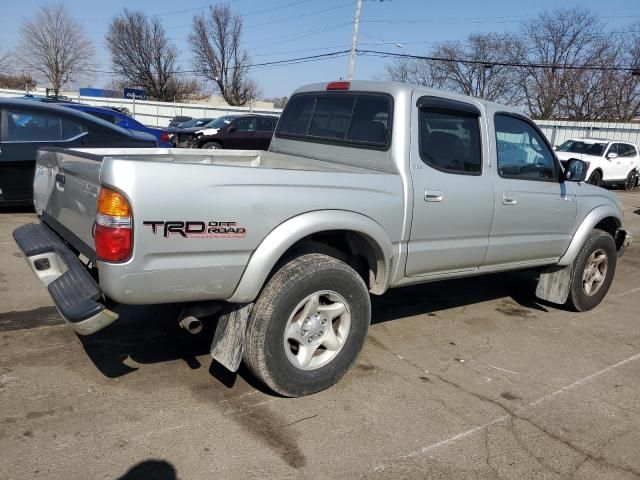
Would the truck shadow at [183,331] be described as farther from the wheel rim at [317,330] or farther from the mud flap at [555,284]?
the wheel rim at [317,330]

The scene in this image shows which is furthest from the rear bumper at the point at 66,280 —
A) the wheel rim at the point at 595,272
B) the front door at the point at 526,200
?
the wheel rim at the point at 595,272

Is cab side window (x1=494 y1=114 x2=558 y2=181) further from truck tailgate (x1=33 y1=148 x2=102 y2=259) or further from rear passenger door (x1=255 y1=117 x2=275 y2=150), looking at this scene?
rear passenger door (x1=255 y1=117 x2=275 y2=150)

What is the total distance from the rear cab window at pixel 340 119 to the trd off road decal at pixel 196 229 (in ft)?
4.77

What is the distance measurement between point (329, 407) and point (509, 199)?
7.40 ft

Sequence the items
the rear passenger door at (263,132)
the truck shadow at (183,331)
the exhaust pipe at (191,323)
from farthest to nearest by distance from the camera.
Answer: the rear passenger door at (263,132) < the truck shadow at (183,331) < the exhaust pipe at (191,323)

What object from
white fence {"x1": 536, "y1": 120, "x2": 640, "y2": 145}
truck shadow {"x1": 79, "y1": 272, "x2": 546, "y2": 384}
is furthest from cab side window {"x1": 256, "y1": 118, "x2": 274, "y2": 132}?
white fence {"x1": 536, "y1": 120, "x2": 640, "y2": 145}

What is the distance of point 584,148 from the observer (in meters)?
19.7

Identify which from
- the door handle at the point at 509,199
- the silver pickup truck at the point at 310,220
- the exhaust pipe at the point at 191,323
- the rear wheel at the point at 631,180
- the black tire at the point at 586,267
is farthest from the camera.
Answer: the rear wheel at the point at 631,180

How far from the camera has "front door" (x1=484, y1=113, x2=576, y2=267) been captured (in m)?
4.47

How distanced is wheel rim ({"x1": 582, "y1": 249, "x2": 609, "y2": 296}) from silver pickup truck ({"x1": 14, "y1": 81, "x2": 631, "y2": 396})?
17.7 inches

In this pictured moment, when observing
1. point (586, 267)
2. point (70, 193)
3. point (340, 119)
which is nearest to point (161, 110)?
point (340, 119)

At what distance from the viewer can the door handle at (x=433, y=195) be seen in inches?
151

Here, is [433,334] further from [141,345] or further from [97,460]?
[97,460]

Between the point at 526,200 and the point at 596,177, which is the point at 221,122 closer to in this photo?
the point at 596,177
